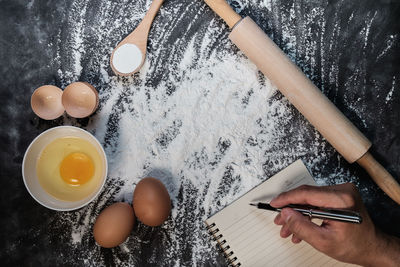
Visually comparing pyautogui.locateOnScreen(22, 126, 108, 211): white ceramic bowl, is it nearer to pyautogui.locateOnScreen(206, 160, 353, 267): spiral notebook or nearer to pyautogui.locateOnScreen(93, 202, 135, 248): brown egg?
pyautogui.locateOnScreen(93, 202, 135, 248): brown egg

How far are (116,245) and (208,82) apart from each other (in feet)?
2.16

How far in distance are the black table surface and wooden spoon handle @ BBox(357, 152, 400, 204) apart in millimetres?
51

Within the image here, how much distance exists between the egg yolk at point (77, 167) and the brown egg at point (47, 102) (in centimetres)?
18

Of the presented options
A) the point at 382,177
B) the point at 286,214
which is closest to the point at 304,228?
the point at 286,214

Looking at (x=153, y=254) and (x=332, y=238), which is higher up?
(x=153, y=254)

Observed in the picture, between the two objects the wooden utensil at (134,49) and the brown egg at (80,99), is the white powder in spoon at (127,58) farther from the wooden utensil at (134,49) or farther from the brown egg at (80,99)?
the brown egg at (80,99)

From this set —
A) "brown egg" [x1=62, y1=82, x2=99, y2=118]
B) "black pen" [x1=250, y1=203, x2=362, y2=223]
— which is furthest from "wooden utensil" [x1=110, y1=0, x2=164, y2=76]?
"black pen" [x1=250, y1=203, x2=362, y2=223]

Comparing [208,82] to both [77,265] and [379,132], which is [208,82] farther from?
[77,265]

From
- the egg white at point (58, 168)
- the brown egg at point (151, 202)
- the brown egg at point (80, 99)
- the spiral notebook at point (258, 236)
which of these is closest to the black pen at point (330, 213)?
the spiral notebook at point (258, 236)

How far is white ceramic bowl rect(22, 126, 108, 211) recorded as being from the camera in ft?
3.88

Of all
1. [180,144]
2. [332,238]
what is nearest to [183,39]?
[180,144]

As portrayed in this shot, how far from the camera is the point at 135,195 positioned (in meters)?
1.23

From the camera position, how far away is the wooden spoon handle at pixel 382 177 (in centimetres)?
126

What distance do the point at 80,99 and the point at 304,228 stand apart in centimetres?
86
